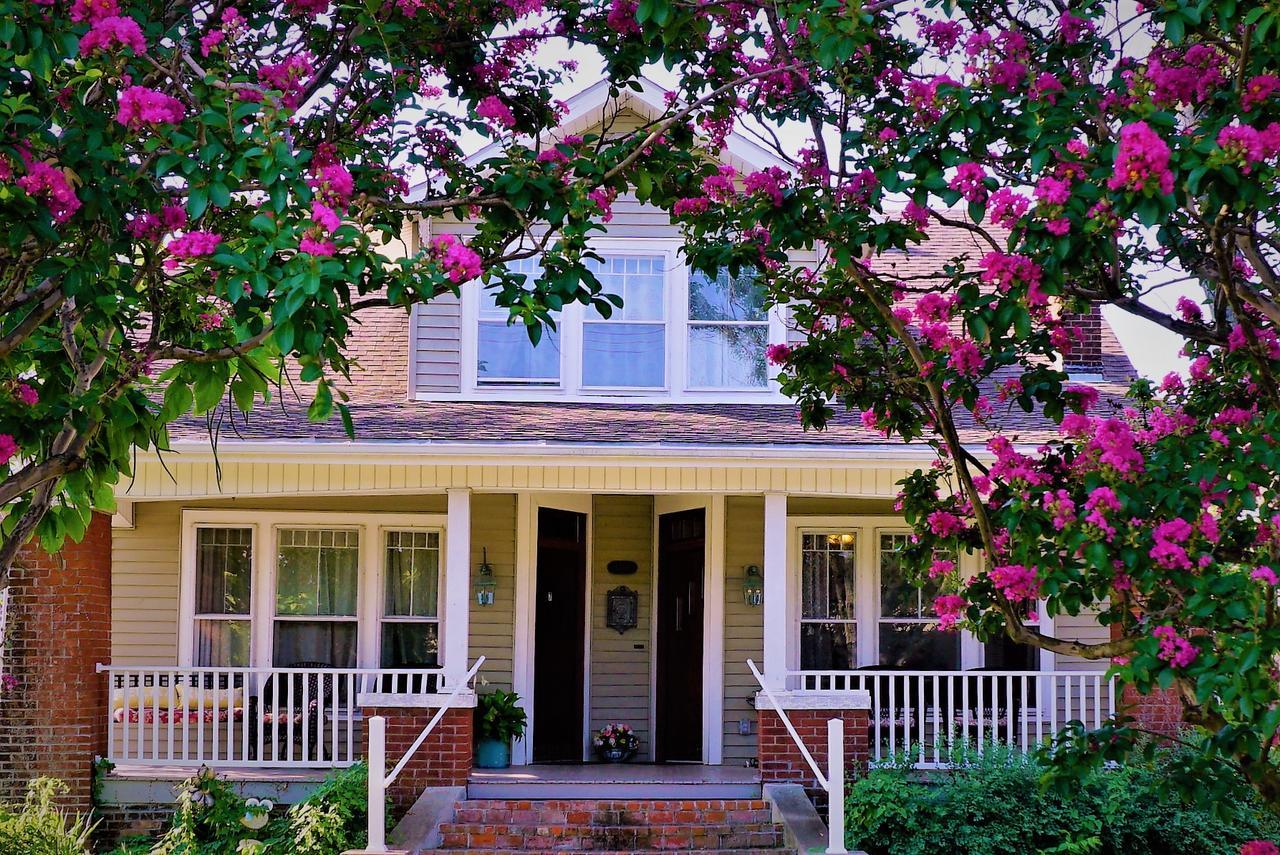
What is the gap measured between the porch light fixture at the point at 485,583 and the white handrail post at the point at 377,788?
2929 mm

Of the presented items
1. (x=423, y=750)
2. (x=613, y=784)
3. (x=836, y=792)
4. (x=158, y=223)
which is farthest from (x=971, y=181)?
(x=423, y=750)

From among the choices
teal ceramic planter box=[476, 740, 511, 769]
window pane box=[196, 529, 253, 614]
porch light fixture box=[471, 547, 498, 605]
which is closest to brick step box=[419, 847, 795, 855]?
teal ceramic planter box=[476, 740, 511, 769]

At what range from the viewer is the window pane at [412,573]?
1335 cm

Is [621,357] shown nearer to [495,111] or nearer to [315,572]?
[315,572]

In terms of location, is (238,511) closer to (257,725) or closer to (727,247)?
(257,725)

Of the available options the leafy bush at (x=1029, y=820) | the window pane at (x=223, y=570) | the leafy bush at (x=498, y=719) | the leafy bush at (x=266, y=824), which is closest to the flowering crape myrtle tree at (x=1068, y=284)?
the leafy bush at (x=1029, y=820)

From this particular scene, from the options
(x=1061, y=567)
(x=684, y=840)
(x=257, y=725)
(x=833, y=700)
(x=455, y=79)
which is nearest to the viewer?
(x=1061, y=567)

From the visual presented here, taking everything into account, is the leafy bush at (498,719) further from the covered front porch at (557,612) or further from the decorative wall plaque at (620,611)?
the decorative wall plaque at (620,611)

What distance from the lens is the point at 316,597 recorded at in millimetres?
13305

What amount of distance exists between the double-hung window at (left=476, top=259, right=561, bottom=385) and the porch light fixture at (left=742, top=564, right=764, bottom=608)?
2496mm

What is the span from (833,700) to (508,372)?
4254mm

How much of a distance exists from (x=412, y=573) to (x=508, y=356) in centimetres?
223

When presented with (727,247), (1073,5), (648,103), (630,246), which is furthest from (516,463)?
(1073,5)

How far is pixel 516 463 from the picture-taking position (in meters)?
11.5
